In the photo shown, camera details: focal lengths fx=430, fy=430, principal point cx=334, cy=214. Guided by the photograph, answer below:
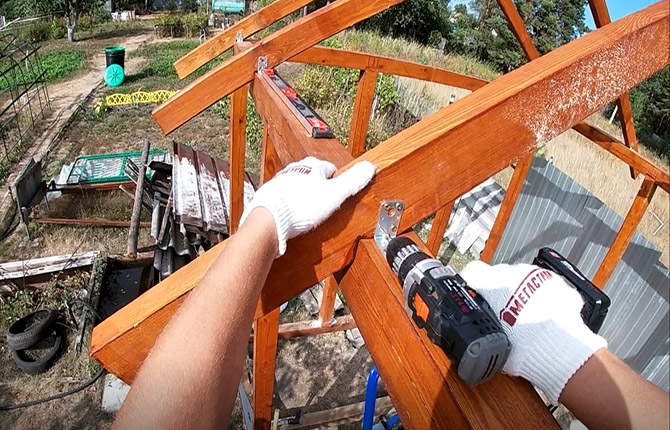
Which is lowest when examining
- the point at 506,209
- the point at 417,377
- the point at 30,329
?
the point at 30,329

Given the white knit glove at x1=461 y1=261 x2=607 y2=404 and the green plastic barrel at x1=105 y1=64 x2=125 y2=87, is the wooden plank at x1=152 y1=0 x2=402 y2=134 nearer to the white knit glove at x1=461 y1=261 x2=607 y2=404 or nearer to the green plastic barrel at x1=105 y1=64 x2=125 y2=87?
the white knit glove at x1=461 y1=261 x2=607 y2=404

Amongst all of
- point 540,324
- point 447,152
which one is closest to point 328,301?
point 447,152

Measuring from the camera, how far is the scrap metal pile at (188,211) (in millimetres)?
4695

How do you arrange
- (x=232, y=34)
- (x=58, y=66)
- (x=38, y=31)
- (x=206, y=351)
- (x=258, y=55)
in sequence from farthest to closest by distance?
1. (x=38, y=31)
2. (x=58, y=66)
3. (x=232, y=34)
4. (x=258, y=55)
5. (x=206, y=351)

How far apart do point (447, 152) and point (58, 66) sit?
739 inches

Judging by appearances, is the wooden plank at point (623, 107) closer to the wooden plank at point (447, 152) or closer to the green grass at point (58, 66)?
the wooden plank at point (447, 152)

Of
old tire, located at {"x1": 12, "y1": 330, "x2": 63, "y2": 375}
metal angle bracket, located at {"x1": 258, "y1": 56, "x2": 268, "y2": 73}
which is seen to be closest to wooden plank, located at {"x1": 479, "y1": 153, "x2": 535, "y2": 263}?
metal angle bracket, located at {"x1": 258, "y1": 56, "x2": 268, "y2": 73}

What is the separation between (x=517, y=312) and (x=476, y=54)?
34505mm

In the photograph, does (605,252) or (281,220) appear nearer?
(281,220)

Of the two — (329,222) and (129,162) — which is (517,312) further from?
(129,162)

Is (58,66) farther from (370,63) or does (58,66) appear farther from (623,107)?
(623,107)

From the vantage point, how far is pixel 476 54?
104ft

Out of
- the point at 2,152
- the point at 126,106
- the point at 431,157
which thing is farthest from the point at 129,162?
the point at 431,157

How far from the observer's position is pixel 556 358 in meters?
0.83
